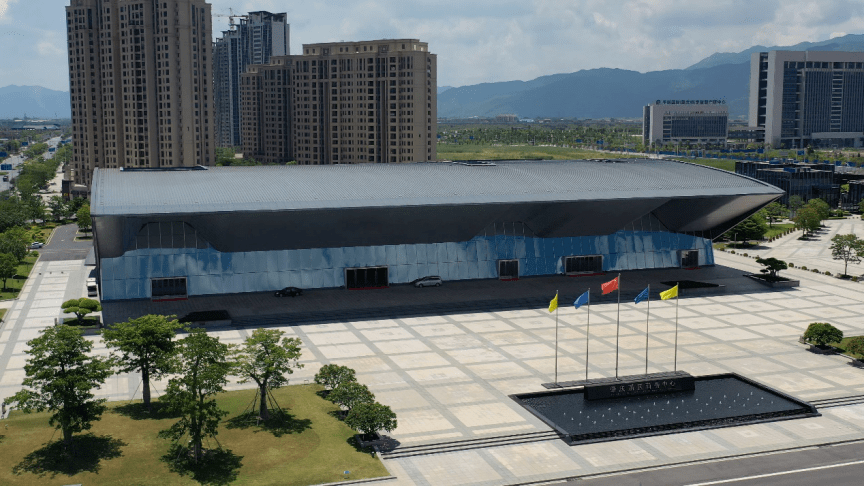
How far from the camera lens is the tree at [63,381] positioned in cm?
3759

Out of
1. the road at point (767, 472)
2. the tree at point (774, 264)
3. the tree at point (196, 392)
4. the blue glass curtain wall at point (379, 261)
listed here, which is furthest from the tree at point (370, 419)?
the tree at point (774, 264)

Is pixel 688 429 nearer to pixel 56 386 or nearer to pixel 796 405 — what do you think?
pixel 796 405

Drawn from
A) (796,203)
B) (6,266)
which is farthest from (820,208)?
(6,266)

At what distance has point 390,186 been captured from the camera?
240ft

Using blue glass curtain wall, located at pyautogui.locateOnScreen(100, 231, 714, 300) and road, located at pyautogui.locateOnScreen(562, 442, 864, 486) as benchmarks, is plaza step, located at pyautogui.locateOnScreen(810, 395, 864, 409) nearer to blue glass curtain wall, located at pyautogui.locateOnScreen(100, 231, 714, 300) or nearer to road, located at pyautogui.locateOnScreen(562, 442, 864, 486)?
road, located at pyautogui.locateOnScreen(562, 442, 864, 486)

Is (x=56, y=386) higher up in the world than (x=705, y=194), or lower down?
lower down

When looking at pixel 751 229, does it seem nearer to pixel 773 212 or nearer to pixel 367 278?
pixel 773 212

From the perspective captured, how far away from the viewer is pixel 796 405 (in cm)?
4619

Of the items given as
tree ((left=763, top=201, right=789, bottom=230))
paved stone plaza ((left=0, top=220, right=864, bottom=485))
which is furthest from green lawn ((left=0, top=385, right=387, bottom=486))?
tree ((left=763, top=201, right=789, bottom=230))

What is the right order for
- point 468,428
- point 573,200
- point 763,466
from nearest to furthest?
point 763,466 < point 468,428 < point 573,200

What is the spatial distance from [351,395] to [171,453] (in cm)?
873

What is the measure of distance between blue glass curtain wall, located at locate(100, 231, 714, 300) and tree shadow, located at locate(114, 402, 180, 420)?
88.2 ft

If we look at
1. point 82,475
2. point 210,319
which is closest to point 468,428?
point 82,475

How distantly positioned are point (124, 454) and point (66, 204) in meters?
111
